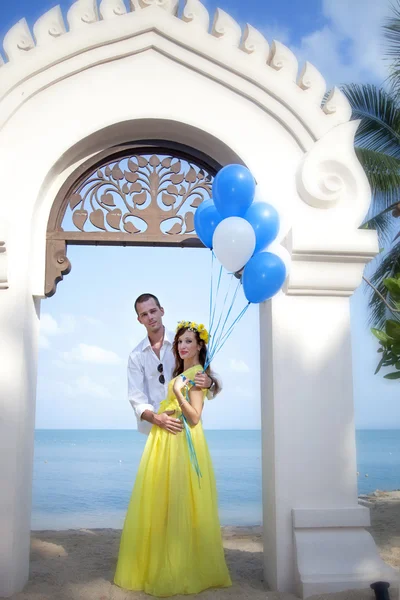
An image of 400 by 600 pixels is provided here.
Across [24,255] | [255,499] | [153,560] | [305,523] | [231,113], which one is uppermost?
[231,113]

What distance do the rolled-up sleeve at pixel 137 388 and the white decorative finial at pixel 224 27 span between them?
2451 mm

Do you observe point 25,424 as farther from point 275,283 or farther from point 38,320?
point 275,283

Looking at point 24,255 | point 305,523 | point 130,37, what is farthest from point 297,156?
point 305,523

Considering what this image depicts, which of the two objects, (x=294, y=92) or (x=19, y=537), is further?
(x=294, y=92)

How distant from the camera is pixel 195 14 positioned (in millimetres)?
4500

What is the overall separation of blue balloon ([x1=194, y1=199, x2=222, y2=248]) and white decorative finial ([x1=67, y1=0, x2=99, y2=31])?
1.68 meters

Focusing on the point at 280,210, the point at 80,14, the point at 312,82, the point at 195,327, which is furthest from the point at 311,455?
the point at 80,14

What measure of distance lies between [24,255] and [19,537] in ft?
6.15

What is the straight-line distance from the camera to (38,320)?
4.45 metres

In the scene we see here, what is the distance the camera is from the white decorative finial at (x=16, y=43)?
4.39m

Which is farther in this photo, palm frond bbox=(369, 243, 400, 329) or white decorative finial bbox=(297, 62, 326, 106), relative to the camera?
palm frond bbox=(369, 243, 400, 329)

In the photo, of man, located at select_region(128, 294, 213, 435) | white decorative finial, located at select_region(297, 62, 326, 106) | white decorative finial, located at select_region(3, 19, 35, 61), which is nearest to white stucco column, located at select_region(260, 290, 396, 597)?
man, located at select_region(128, 294, 213, 435)

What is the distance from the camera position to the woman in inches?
154

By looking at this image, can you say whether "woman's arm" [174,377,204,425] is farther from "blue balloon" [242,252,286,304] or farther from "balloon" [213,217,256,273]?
"balloon" [213,217,256,273]
